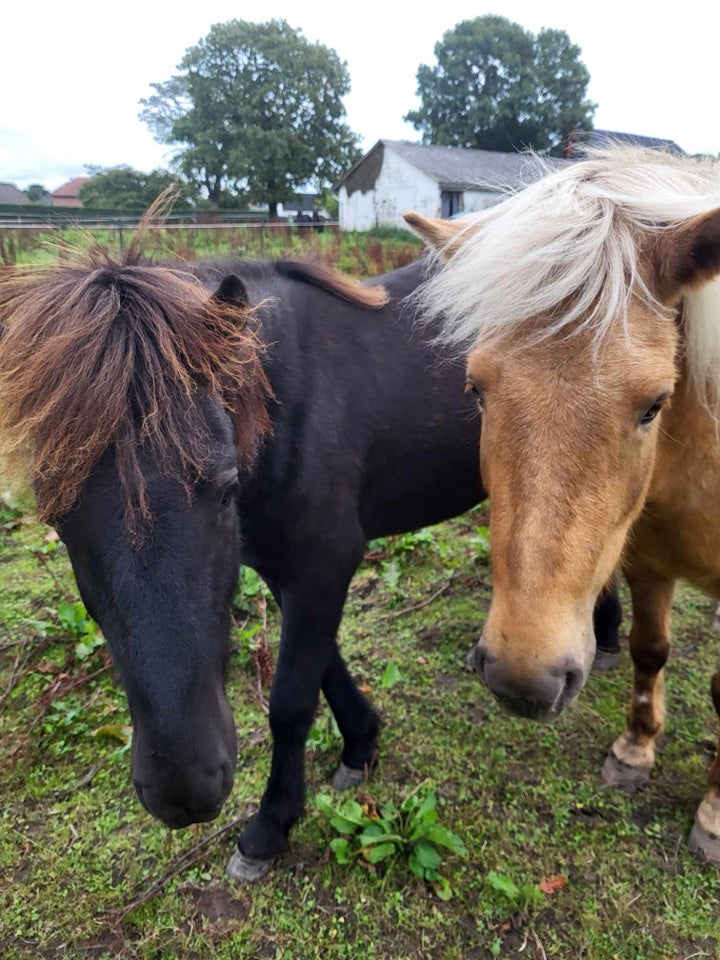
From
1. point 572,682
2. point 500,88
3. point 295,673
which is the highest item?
point 500,88

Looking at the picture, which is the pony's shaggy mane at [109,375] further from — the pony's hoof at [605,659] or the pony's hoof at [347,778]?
the pony's hoof at [605,659]

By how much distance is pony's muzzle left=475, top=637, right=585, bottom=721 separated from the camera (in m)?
1.24

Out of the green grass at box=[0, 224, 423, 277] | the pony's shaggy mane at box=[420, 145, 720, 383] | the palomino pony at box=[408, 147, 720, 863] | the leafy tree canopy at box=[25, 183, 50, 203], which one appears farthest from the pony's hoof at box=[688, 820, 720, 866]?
the leafy tree canopy at box=[25, 183, 50, 203]

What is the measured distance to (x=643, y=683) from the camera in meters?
2.50

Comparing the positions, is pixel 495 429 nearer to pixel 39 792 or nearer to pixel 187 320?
pixel 187 320

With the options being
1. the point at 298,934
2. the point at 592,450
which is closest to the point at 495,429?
the point at 592,450

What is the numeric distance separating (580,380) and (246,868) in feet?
6.95

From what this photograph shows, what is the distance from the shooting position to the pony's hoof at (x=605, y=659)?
3.15 m

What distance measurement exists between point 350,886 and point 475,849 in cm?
49

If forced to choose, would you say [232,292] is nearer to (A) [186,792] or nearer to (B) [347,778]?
(A) [186,792]

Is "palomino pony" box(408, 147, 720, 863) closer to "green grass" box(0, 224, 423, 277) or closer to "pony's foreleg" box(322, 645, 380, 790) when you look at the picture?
"green grass" box(0, 224, 423, 277)

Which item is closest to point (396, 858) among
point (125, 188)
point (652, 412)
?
point (652, 412)

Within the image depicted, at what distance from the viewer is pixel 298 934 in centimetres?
195

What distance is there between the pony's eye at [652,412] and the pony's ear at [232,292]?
3.61 ft
